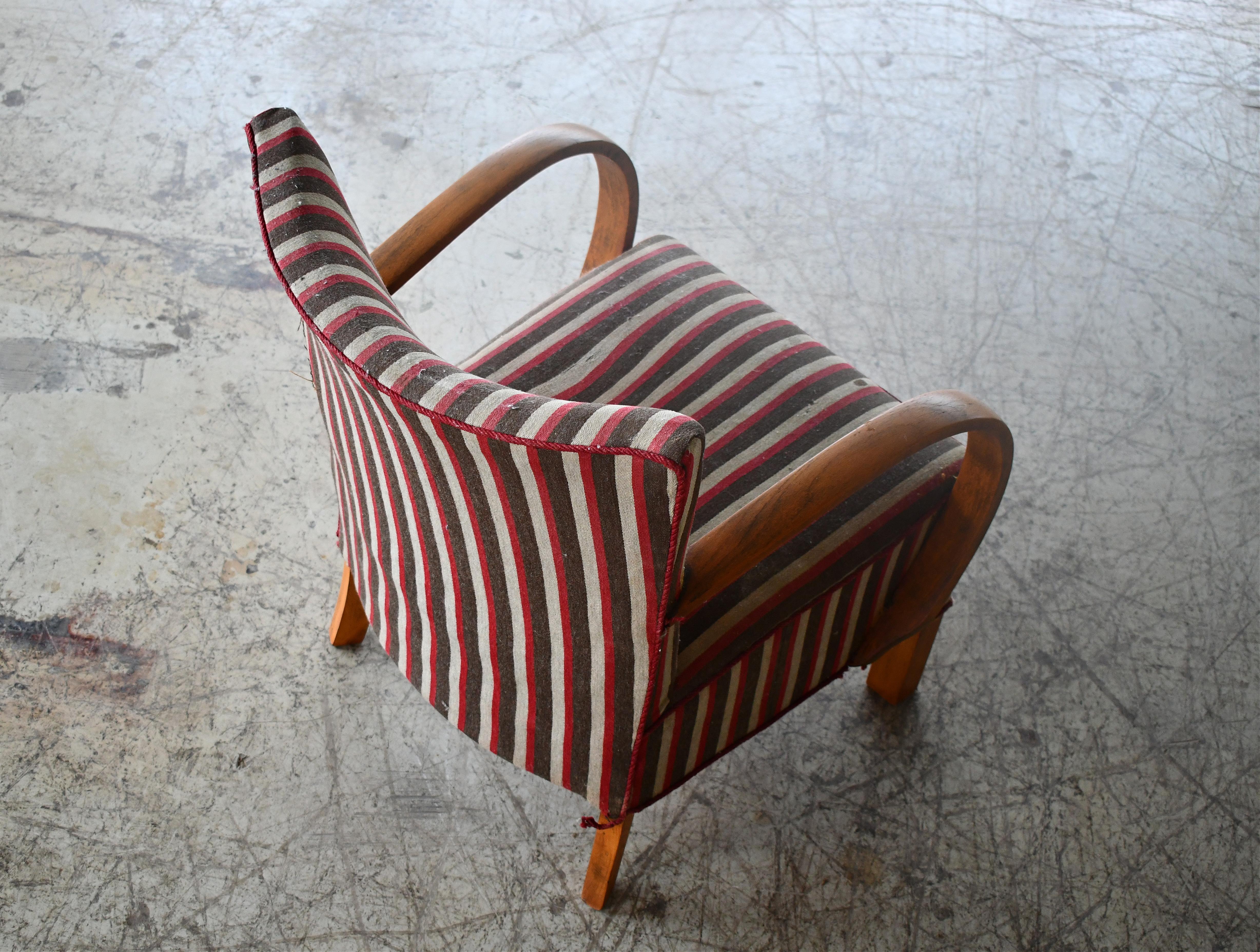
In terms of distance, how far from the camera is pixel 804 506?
3.05 feet

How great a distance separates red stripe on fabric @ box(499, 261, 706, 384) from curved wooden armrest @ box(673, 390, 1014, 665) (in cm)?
31

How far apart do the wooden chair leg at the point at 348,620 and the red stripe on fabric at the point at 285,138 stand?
670 millimetres

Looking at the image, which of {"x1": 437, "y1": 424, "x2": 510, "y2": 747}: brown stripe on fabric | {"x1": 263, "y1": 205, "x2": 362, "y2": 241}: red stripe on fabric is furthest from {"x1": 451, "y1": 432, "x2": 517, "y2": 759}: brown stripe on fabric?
{"x1": 263, "y1": 205, "x2": 362, "y2": 241}: red stripe on fabric

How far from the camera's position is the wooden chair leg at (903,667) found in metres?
1.37

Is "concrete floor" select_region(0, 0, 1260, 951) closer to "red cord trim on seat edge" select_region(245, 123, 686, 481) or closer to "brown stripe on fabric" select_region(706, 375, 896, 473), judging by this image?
"brown stripe on fabric" select_region(706, 375, 896, 473)

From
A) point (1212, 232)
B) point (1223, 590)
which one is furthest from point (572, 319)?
point (1212, 232)

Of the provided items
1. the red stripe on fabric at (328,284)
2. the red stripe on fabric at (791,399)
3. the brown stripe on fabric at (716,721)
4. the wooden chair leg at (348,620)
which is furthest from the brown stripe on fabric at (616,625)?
the wooden chair leg at (348,620)

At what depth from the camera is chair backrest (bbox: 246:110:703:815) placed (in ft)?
2.36

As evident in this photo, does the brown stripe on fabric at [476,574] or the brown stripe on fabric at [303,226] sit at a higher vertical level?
the brown stripe on fabric at [303,226]

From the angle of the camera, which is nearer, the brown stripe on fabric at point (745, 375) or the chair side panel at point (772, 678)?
the chair side panel at point (772, 678)

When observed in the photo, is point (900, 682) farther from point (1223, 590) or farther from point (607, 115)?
point (607, 115)

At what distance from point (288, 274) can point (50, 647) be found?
901mm

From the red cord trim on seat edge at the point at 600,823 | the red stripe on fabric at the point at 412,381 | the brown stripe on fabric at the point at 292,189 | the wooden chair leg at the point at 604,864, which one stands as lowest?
the wooden chair leg at the point at 604,864

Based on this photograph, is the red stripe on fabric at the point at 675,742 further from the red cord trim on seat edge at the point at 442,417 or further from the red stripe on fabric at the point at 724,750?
the red cord trim on seat edge at the point at 442,417
